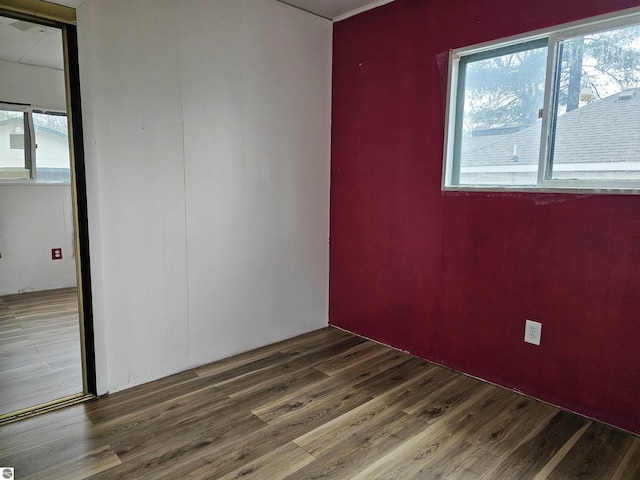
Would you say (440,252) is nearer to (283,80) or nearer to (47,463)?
(283,80)

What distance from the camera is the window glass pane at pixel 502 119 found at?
2203 millimetres

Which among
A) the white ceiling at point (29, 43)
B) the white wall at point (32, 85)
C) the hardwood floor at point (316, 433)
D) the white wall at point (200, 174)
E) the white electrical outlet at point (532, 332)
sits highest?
the white ceiling at point (29, 43)

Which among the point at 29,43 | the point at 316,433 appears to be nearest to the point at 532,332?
the point at 316,433

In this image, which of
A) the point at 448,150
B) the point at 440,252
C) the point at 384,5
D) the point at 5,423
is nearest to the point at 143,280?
the point at 5,423

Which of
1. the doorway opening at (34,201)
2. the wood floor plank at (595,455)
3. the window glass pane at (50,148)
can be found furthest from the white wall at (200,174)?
the window glass pane at (50,148)

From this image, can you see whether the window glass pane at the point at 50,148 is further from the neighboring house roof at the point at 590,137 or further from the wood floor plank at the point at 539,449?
the wood floor plank at the point at 539,449

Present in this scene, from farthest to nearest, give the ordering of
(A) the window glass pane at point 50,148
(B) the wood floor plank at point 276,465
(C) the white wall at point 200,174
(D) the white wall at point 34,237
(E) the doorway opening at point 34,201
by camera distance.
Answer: (A) the window glass pane at point 50,148 < (D) the white wall at point 34,237 < (E) the doorway opening at point 34,201 < (C) the white wall at point 200,174 < (B) the wood floor plank at point 276,465

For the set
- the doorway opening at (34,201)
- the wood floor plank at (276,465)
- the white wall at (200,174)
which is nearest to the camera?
the wood floor plank at (276,465)

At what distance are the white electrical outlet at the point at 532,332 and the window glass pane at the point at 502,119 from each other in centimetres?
79

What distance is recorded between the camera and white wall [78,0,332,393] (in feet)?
7.16

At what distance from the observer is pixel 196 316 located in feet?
8.55

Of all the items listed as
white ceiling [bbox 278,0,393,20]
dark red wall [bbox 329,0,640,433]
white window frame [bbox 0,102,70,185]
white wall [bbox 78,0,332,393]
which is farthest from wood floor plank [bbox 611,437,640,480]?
white window frame [bbox 0,102,70,185]

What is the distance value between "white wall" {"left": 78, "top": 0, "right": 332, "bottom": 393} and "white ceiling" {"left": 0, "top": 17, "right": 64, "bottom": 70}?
4.65ft

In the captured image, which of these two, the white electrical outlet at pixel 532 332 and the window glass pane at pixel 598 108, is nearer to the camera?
the window glass pane at pixel 598 108
